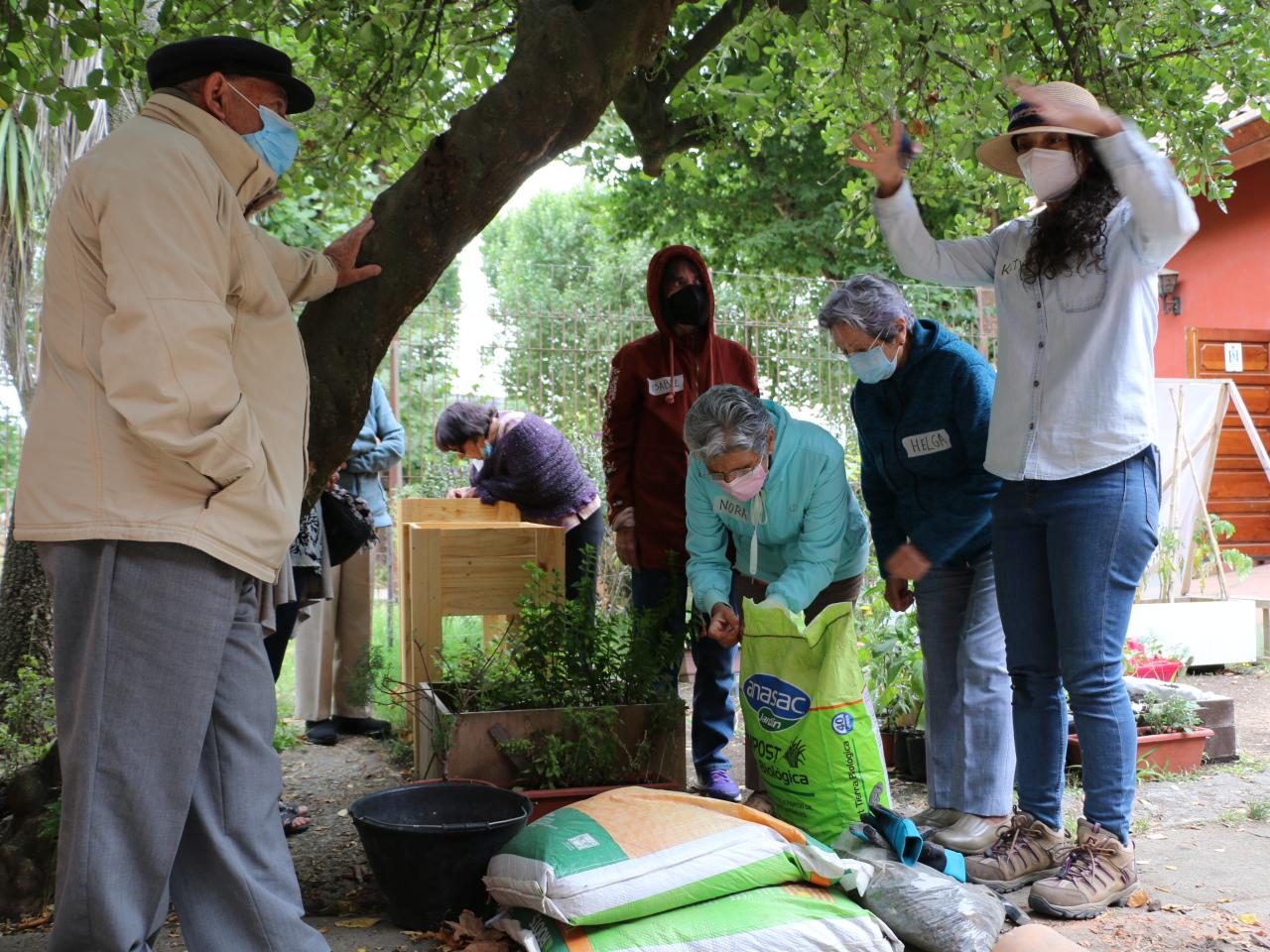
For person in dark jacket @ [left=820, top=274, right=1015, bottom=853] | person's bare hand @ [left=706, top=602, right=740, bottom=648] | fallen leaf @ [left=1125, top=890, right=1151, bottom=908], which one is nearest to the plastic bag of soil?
fallen leaf @ [left=1125, top=890, right=1151, bottom=908]

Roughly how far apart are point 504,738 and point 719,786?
38.1 inches

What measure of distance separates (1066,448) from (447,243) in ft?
6.17

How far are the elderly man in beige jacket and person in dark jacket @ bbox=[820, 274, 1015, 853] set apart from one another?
2.01 meters

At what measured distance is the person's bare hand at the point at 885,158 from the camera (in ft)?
11.7

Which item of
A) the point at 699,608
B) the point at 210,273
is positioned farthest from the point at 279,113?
the point at 699,608

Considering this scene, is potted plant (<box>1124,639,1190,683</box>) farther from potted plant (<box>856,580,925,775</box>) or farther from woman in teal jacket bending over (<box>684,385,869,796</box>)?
woman in teal jacket bending over (<box>684,385,869,796</box>)

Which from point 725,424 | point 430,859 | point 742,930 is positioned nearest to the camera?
point 742,930

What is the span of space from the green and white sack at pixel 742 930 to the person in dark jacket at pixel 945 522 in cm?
92

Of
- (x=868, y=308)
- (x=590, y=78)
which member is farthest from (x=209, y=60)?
(x=868, y=308)

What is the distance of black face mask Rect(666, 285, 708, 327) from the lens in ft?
14.2

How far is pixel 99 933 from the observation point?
7.13 ft

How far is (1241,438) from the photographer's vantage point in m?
10.7

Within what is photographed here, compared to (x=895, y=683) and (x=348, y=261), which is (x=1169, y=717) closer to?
(x=895, y=683)

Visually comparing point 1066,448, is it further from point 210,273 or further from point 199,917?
point 199,917
